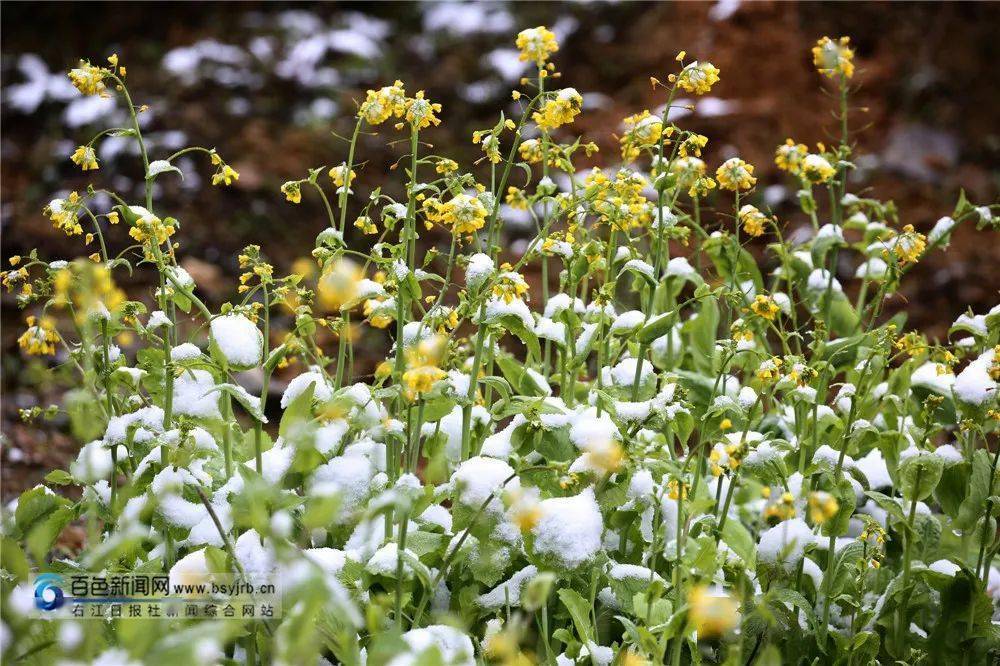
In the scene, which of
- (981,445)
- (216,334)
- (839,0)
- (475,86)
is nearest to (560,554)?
(216,334)

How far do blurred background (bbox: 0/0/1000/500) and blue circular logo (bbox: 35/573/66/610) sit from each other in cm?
185

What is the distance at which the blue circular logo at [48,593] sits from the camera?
1.04 metres

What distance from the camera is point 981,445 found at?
2320 millimetres

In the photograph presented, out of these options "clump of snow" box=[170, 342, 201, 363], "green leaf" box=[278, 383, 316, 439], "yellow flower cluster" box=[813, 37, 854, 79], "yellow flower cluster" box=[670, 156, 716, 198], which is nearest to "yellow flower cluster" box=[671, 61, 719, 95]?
"yellow flower cluster" box=[670, 156, 716, 198]

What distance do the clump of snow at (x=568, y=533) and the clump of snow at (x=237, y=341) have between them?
1.18 ft

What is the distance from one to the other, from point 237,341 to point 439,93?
8.42ft

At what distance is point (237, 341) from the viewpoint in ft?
3.65

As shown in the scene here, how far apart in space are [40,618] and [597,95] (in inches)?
116

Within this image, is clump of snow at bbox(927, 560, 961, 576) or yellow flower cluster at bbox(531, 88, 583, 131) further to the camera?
clump of snow at bbox(927, 560, 961, 576)

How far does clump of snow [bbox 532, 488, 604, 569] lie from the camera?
108 centimetres

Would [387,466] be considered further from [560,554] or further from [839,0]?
[839,0]

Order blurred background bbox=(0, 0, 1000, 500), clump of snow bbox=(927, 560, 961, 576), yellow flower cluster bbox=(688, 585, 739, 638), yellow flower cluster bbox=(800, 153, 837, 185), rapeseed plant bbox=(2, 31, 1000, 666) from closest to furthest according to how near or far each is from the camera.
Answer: yellow flower cluster bbox=(688, 585, 739, 638)
rapeseed plant bbox=(2, 31, 1000, 666)
clump of snow bbox=(927, 560, 961, 576)
yellow flower cluster bbox=(800, 153, 837, 185)
blurred background bbox=(0, 0, 1000, 500)

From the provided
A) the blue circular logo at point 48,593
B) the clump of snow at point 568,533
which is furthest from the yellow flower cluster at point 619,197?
the blue circular logo at point 48,593

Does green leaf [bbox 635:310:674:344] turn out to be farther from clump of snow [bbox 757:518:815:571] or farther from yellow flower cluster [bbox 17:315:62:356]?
yellow flower cluster [bbox 17:315:62:356]
